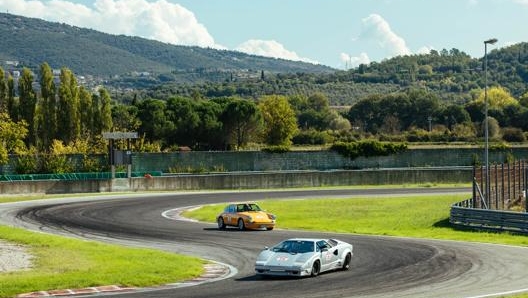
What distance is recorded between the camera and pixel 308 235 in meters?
39.4

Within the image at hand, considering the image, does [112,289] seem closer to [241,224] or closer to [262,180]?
[241,224]

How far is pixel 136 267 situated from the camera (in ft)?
88.1

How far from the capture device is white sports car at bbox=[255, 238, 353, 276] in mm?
24906

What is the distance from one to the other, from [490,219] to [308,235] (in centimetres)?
866

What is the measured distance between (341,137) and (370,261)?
108755 millimetres

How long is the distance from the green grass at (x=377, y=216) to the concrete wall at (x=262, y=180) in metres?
17.0

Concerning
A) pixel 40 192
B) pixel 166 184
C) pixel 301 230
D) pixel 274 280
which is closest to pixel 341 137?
pixel 166 184

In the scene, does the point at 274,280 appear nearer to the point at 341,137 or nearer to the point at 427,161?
the point at 427,161

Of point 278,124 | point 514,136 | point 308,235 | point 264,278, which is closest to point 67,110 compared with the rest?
point 278,124

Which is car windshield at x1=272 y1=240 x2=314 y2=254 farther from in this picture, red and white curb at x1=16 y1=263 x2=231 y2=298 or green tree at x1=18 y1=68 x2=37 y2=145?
green tree at x1=18 y1=68 x2=37 y2=145

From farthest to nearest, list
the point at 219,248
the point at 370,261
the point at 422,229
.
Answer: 1. the point at 422,229
2. the point at 219,248
3. the point at 370,261

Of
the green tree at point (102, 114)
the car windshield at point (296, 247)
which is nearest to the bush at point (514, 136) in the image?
the green tree at point (102, 114)

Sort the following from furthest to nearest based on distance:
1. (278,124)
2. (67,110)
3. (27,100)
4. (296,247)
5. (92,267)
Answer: (278,124), (67,110), (27,100), (92,267), (296,247)

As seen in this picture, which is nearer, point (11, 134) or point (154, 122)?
point (11, 134)
